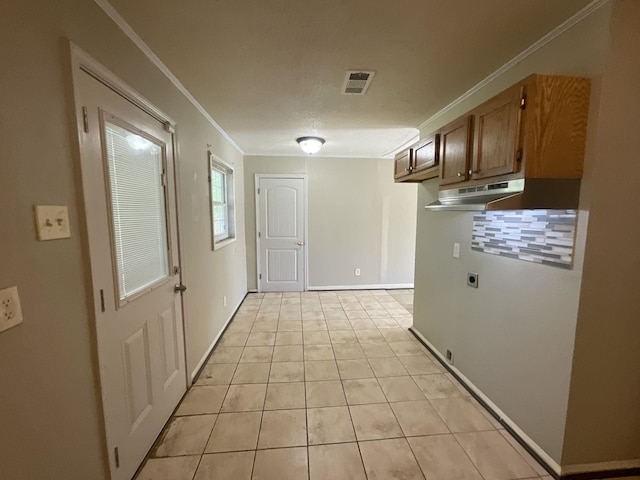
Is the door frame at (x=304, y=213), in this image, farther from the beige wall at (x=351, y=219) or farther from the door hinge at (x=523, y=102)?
the door hinge at (x=523, y=102)

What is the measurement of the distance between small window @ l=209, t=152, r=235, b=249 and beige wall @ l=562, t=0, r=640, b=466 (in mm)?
3176

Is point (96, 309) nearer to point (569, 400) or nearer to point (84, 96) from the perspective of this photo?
point (84, 96)

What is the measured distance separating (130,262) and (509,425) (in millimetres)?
2546

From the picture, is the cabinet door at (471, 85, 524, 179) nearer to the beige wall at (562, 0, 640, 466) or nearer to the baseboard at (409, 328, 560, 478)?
the beige wall at (562, 0, 640, 466)

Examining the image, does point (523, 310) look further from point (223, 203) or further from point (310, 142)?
point (223, 203)

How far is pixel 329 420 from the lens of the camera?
192cm

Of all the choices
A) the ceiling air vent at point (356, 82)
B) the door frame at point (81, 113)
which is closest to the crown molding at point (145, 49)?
the door frame at point (81, 113)

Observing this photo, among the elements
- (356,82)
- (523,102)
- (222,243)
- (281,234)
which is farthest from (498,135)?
(281,234)

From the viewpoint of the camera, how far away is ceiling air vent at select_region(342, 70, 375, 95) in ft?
6.26

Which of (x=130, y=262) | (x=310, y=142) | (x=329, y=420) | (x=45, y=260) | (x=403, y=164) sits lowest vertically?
(x=329, y=420)

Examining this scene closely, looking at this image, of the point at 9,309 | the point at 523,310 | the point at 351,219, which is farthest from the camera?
the point at 351,219

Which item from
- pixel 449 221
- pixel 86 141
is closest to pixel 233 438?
pixel 86 141

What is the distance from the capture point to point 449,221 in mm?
2492

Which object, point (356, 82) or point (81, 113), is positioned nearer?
point (81, 113)
